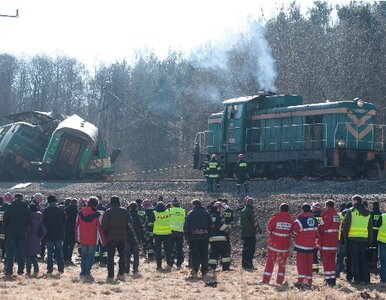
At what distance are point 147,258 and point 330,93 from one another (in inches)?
1218

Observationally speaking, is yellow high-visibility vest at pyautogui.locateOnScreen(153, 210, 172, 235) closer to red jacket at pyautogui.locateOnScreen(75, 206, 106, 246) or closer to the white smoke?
red jacket at pyautogui.locateOnScreen(75, 206, 106, 246)

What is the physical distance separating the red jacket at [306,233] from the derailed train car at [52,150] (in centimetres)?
2367

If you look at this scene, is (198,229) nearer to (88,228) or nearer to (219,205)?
(219,205)

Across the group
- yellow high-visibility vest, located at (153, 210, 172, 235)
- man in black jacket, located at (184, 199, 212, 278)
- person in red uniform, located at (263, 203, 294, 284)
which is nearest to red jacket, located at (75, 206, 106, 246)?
man in black jacket, located at (184, 199, 212, 278)

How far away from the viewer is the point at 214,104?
196 ft

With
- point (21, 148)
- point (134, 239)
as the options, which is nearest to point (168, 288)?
point (134, 239)

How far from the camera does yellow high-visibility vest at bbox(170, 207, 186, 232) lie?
1944cm

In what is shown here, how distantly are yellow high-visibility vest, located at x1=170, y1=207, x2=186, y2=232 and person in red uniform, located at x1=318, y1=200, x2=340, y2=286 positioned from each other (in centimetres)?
423

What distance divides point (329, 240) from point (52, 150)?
78.5ft

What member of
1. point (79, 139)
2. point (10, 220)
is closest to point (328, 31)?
point (79, 139)

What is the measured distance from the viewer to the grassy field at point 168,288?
49.0 feet

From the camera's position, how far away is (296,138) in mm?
31359

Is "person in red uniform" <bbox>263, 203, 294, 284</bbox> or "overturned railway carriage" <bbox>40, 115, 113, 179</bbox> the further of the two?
"overturned railway carriage" <bbox>40, 115, 113, 179</bbox>

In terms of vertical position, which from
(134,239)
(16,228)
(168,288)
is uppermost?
(16,228)
